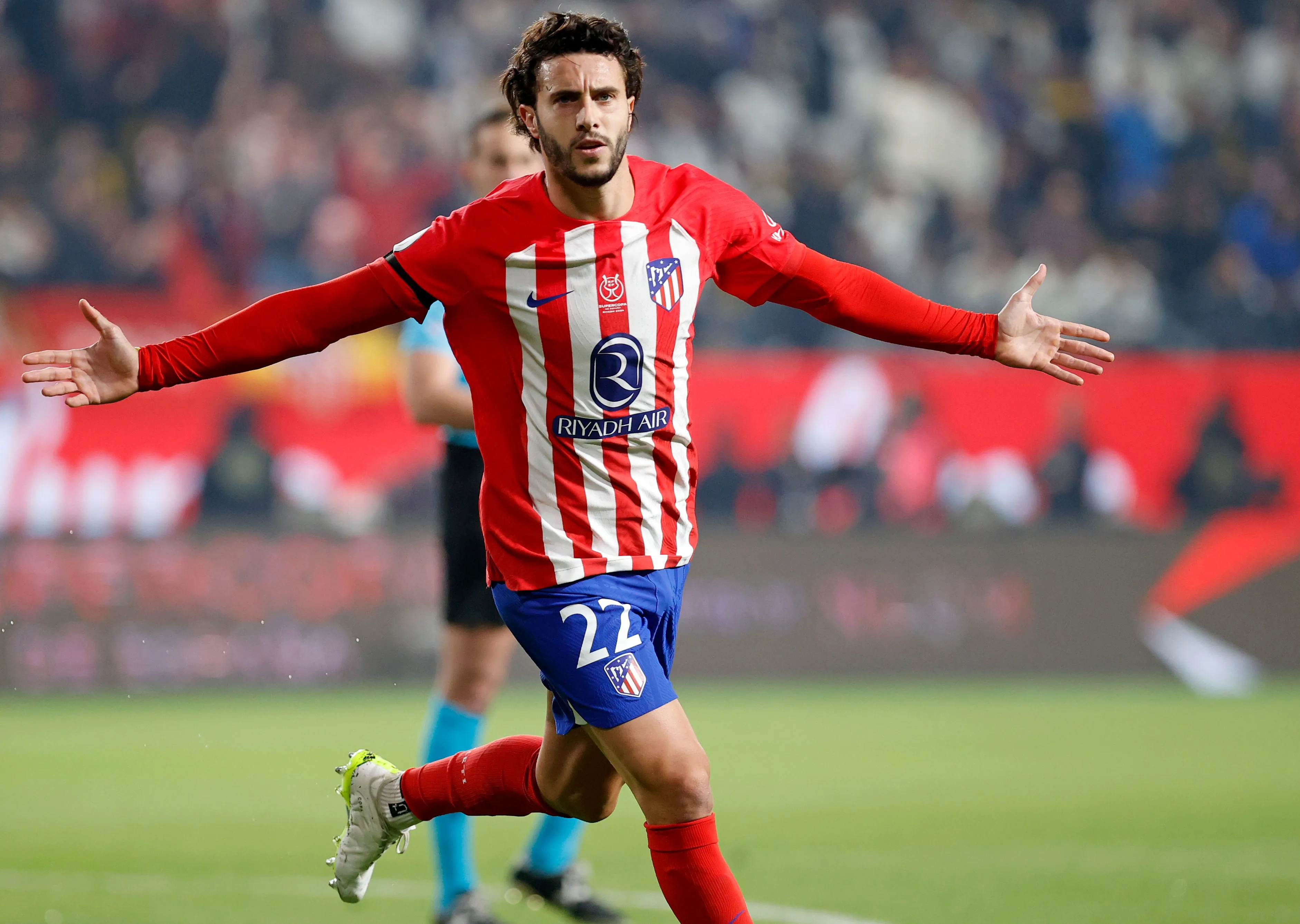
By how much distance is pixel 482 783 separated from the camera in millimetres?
4066

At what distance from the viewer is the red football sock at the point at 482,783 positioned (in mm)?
3998

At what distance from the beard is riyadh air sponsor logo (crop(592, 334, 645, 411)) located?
1.10 feet

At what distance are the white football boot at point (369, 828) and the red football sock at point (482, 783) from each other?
0.05m

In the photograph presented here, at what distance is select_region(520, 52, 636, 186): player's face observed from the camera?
11.4 ft

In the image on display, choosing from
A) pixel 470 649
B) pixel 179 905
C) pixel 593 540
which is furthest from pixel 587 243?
pixel 179 905

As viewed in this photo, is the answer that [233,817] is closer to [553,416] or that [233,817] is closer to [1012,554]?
[553,416]

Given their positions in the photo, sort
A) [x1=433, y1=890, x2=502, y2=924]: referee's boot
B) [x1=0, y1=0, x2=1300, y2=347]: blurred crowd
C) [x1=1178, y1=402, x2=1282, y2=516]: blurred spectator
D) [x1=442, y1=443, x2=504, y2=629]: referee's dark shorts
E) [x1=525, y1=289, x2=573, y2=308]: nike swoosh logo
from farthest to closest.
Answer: [x1=0, y1=0, x2=1300, y2=347]: blurred crowd < [x1=1178, y1=402, x2=1282, y2=516]: blurred spectator < [x1=442, y1=443, x2=504, y2=629]: referee's dark shorts < [x1=433, y1=890, x2=502, y2=924]: referee's boot < [x1=525, y1=289, x2=573, y2=308]: nike swoosh logo

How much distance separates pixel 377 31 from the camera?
1488cm

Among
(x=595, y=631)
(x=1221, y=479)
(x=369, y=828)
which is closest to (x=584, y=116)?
(x=595, y=631)

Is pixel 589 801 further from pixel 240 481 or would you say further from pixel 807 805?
pixel 240 481

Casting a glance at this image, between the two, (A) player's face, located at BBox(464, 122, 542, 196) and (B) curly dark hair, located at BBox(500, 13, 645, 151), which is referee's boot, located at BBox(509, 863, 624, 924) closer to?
(A) player's face, located at BBox(464, 122, 542, 196)

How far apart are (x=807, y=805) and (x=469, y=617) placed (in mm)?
2840

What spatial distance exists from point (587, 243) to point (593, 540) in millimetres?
652

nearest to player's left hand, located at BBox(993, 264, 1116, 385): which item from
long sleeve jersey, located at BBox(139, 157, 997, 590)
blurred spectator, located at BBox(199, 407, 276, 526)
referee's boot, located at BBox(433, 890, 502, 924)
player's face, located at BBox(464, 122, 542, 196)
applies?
long sleeve jersey, located at BBox(139, 157, 997, 590)
